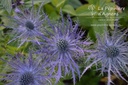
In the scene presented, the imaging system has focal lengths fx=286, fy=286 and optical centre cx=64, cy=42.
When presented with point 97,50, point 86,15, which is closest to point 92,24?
point 86,15

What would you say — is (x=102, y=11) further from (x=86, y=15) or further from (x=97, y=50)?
(x=97, y=50)

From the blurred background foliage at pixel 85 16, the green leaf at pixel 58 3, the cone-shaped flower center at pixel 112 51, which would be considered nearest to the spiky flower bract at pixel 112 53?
the cone-shaped flower center at pixel 112 51

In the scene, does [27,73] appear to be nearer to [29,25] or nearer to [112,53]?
[29,25]

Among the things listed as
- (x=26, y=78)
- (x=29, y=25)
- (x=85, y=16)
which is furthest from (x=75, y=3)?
(x=26, y=78)

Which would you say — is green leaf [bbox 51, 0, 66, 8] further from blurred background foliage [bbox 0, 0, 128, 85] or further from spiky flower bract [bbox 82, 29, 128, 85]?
spiky flower bract [bbox 82, 29, 128, 85]

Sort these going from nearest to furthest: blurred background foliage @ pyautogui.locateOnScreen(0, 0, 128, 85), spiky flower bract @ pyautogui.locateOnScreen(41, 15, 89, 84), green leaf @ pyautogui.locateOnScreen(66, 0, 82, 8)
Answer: spiky flower bract @ pyautogui.locateOnScreen(41, 15, 89, 84) < blurred background foliage @ pyautogui.locateOnScreen(0, 0, 128, 85) < green leaf @ pyautogui.locateOnScreen(66, 0, 82, 8)

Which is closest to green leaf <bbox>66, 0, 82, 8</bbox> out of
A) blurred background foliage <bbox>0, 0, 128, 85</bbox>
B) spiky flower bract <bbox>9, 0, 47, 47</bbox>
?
blurred background foliage <bbox>0, 0, 128, 85</bbox>
